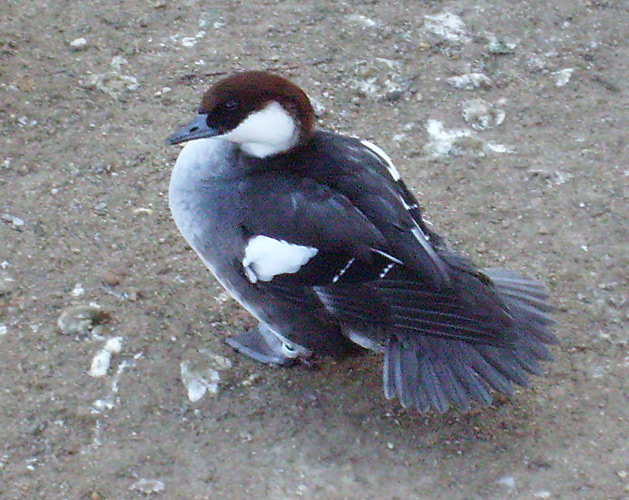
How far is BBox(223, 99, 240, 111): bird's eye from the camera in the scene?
116 inches

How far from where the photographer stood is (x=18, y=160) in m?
3.88

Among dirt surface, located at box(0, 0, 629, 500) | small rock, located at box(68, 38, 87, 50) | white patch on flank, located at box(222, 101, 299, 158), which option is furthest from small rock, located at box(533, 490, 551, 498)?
small rock, located at box(68, 38, 87, 50)

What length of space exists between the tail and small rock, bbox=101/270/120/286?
42.8 inches

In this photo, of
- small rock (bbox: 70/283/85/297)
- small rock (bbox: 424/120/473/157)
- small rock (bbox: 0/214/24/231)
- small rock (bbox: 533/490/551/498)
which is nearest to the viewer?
small rock (bbox: 533/490/551/498)

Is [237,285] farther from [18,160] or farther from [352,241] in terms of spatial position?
[18,160]

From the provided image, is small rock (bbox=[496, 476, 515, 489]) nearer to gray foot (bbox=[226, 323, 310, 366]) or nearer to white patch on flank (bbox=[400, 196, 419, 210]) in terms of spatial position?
gray foot (bbox=[226, 323, 310, 366])

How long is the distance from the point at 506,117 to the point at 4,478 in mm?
2663

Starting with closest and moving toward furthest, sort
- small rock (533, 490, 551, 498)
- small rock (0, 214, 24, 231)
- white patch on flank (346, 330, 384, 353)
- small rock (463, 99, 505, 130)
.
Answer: small rock (533, 490, 551, 498) → white patch on flank (346, 330, 384, 353) → small rock (0, 214, 24, 231) → small rock (463, 99, 505, 130)

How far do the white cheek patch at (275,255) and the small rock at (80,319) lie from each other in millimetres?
713

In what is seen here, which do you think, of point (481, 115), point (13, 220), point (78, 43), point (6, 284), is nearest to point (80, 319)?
point (6, 284)

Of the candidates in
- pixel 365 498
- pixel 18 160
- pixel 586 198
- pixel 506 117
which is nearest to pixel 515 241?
pixel 586 198

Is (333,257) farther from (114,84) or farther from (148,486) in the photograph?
(114,84)

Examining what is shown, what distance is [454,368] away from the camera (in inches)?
116

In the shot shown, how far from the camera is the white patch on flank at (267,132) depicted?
9.75ft
